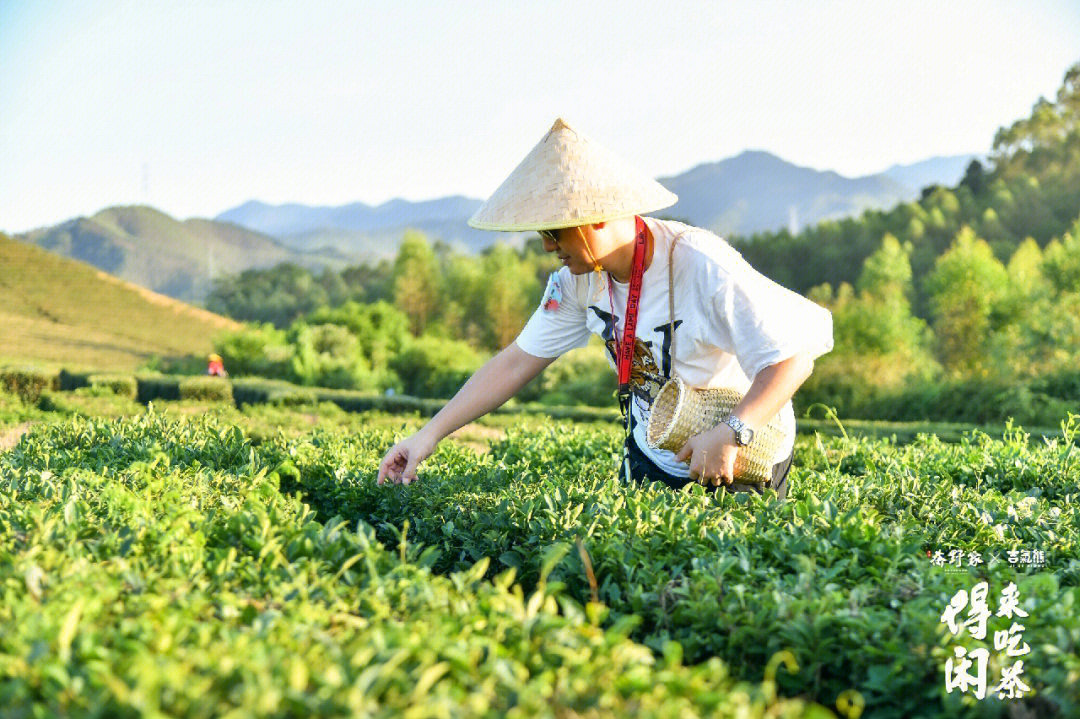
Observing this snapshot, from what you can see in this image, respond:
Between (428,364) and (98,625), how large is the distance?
20.9 metres

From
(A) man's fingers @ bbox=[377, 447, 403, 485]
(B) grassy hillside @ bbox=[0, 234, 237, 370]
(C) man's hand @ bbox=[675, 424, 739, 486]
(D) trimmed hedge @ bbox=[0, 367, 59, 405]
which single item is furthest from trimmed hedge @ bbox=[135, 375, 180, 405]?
(C) man's hand @ bbox=[675, 424, 739, 486]

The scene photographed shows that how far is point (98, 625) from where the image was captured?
5.59ft

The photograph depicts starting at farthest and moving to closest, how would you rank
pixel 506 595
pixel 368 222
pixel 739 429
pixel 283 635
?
pixel 368 222 → pixel 739 429 → pixel 506 595 → pixel 283 635

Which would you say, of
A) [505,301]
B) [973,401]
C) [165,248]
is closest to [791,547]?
[973,401]

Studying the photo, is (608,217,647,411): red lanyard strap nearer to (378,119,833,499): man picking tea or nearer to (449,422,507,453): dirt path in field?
(378,119,833,499): man picking tea

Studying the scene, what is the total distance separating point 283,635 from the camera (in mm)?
1613

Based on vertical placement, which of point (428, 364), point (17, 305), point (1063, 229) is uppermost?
point (1063, 229)

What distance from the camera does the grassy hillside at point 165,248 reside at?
33.9 meters

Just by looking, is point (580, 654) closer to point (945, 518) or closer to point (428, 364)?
point (945, 518)

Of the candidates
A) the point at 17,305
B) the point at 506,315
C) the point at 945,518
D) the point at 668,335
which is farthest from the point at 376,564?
the point at 506,315

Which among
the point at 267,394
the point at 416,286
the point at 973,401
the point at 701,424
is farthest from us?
the point at 416,286

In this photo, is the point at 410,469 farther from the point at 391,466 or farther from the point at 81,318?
the point at 81,318

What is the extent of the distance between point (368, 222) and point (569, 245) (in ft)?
342

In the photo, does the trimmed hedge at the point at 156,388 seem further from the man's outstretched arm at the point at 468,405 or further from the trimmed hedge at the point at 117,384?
the man's outstretched arm at the point at 468,405
